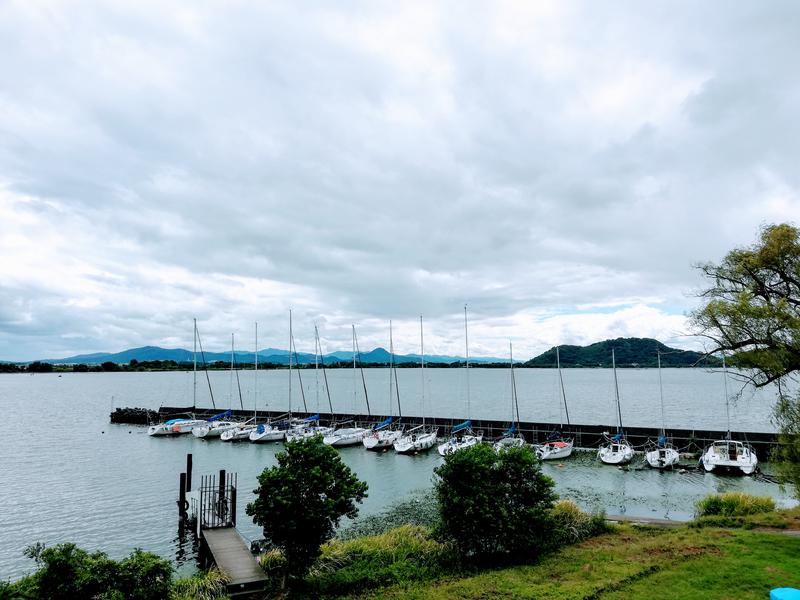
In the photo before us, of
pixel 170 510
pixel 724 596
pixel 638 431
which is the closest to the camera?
pixel 724 596

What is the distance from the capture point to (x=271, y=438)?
63.8 meters

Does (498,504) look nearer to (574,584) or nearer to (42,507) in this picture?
(574,584)

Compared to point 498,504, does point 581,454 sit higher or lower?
lower

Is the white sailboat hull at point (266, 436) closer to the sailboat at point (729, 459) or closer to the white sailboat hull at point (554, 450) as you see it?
the white sailboat hull at point (554, 450)

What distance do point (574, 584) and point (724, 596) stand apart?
4064 millimetres

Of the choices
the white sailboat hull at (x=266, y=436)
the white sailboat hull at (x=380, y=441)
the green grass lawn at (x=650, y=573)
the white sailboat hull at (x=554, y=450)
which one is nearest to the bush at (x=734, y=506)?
the green grass lawn at (x=650, y=573)

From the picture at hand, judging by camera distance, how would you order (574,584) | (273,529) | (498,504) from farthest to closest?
(498,504), (273,529), (574,584)

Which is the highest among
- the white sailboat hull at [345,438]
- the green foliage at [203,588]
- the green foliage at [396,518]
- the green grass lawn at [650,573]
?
the green grass lawn at [650,573]

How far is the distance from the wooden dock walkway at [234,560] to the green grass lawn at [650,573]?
4782 mm

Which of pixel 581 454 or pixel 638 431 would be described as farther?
pixel 638 431

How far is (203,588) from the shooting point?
17.4 meters

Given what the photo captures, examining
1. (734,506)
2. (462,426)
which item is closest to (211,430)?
(462,426)

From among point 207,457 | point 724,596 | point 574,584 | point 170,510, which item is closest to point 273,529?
point 574,584

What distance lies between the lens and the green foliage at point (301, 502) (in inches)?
663
